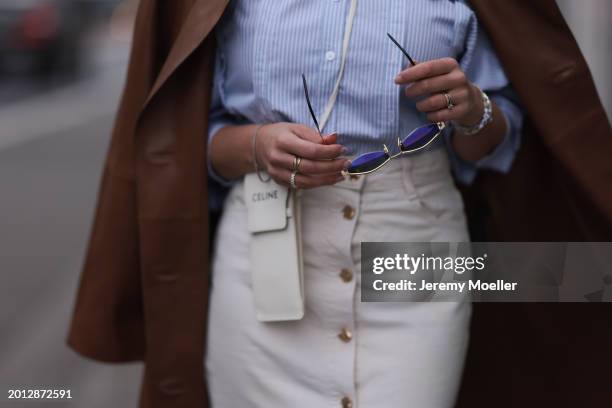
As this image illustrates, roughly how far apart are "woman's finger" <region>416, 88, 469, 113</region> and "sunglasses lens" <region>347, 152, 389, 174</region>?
126 millimetres

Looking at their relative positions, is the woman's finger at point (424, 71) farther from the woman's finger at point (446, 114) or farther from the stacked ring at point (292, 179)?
the stacked ring at point (292, 179)

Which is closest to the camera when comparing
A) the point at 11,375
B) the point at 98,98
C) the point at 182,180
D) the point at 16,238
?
the point at 182,180

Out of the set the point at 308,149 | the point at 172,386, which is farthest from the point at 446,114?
the point at 172,386

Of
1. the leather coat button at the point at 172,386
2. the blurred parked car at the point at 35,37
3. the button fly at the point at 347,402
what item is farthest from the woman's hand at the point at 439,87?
the blurred parked car at the point at 35,37

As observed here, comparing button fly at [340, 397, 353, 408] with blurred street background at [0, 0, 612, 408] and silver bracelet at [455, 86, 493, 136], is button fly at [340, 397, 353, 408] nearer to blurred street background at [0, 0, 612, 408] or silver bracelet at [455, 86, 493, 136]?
silver bracelet at [455, 86, 493, 136]

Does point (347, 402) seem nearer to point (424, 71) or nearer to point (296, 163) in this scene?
point (296, 163)

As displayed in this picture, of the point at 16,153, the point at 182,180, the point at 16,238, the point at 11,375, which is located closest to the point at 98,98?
the point at 16,153

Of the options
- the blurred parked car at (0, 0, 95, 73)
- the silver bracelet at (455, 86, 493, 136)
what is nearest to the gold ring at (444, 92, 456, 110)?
the silver bracelet at (455, 86, 493, 136)

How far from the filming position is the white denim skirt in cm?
175

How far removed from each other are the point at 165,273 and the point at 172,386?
25 cm

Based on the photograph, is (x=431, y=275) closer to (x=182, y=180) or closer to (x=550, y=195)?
(x=550, y=195)

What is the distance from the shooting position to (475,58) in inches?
72.8

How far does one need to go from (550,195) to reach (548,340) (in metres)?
0.32

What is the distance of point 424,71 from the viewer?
1.59 m
